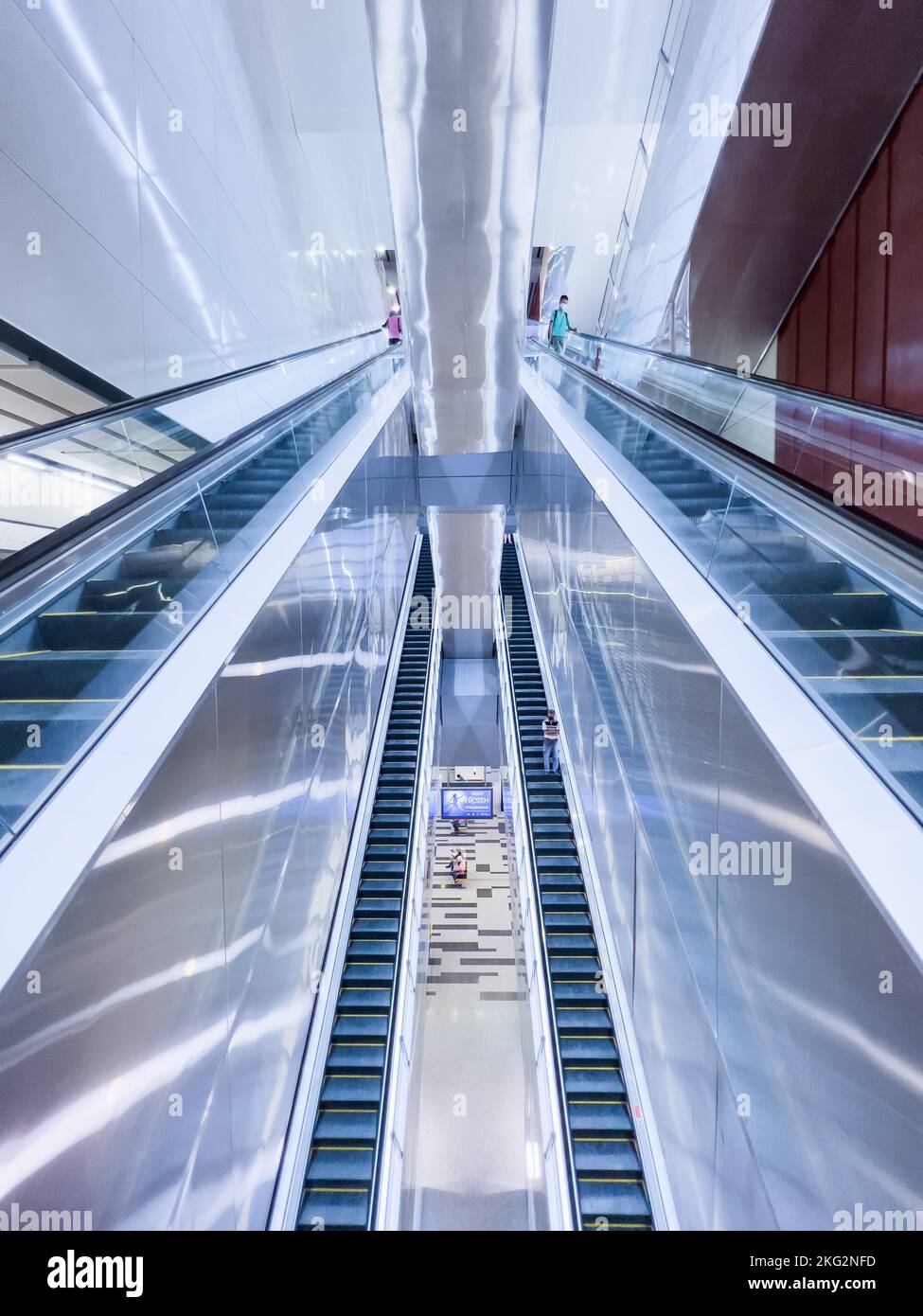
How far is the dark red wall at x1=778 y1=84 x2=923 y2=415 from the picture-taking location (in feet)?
19.8

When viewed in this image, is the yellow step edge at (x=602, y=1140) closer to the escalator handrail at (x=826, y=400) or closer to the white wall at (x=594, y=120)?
the escalator handrail at (x=826, y=400)

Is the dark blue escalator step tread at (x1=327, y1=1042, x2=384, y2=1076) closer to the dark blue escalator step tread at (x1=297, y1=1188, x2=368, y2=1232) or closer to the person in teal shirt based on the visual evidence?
the dark blue escalator step tread at (x1=297, y1=1188, x2=368, y2=1232)

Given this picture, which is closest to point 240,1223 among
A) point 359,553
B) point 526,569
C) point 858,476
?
point 858,476

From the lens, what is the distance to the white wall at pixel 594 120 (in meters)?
10.5

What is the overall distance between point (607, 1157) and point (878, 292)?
6.83 metres

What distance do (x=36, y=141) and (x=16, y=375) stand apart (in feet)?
5.18

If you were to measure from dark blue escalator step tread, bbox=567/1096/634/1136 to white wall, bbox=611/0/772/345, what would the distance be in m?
8.59

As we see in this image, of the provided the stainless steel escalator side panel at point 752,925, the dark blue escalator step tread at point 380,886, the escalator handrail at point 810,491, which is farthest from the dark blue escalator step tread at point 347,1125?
the escalator handrail at point 810,491

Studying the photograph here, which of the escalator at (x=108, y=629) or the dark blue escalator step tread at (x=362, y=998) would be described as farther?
the dark blue escalator step tread at (x=362, y=998)

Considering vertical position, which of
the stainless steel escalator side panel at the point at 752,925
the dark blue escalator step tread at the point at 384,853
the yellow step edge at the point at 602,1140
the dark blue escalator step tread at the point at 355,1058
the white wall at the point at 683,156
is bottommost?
the yellow step edge at the point at 602,1140

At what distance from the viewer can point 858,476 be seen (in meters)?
4.11

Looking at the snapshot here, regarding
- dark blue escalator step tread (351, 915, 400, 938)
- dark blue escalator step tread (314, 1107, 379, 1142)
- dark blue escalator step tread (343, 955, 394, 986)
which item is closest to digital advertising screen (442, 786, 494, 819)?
dark blue escalator step tread (351, 915, 400, 938)

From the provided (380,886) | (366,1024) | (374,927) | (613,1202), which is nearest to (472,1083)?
(380,886)

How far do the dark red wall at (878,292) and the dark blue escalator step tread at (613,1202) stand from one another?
5596 millimetres
